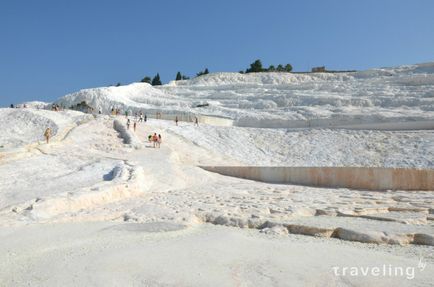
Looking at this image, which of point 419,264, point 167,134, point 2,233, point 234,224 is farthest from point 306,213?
point 167,134

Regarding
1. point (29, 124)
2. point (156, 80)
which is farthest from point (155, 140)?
point (156, 80)

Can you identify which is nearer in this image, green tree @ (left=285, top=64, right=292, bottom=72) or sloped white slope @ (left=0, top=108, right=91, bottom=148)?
sloped white slope @ (left=0, top=108, right=91, bottom=148)

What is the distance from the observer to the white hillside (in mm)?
28281

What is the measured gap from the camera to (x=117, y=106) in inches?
1471

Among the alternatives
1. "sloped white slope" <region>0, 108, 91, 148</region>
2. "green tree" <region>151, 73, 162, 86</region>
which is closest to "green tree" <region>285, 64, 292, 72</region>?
"green tree" <region>151, 73, 162, 86</region>

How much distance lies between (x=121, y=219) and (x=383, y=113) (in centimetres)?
2342

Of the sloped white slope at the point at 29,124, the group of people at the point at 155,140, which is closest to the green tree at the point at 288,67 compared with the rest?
the sloped white slope at the point at 29,124

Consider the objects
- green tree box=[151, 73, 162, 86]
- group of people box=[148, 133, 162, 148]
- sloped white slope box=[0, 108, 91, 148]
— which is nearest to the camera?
group of people box=[148, 133, 162, 148]

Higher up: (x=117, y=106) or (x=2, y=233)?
(x=117, y=106)

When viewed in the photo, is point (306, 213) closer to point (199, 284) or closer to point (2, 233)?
point (199, 284)

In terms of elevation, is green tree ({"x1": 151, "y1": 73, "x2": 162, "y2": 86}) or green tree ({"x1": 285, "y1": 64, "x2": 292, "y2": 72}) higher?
green tree ({"x1": 285, "y1": 64, "x2": 292, "y2": 72})

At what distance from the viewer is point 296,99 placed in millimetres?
34719

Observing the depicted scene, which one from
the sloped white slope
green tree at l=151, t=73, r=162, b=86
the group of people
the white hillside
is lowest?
the group of people

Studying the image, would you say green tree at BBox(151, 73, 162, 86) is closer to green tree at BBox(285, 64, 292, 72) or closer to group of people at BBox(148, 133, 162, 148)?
green tree at BBox(285, 64, 292, 72)
